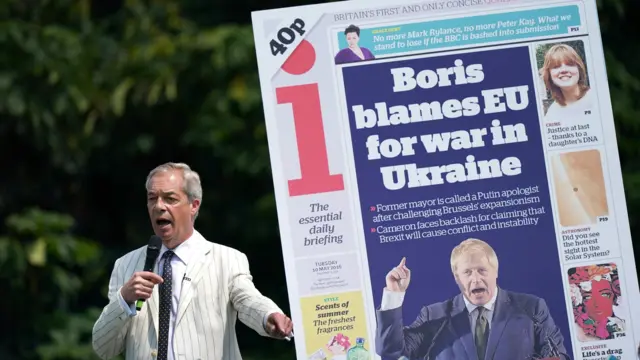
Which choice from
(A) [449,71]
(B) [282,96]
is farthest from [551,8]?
(B) [282,96]

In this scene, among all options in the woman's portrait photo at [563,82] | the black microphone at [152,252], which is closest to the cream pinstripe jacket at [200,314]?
the black microphone at [152,252]

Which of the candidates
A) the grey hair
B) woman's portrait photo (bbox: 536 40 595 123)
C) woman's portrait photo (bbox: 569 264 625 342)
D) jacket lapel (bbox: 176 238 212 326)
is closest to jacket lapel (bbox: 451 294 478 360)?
woman's portrait photo (bbox: 569 264 625 342)

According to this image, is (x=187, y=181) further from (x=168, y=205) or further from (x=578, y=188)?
(x=578, y=188)

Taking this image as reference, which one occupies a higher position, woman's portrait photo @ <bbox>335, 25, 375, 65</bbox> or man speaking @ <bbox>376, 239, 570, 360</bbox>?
woman's portrait photo @ <bbox>335, 25, 375, 65</bbox>

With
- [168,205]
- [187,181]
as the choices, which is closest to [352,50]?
[187,181]

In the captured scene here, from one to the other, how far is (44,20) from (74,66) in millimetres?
1211

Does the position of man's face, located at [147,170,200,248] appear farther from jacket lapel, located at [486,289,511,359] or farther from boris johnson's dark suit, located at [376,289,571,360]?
jacket lapel, located at [486,289,511,359]

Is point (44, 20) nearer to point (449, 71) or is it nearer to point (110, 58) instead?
point (110, 58)

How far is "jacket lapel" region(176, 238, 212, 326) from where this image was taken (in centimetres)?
519

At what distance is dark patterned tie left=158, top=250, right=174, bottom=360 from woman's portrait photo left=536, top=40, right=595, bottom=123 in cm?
154

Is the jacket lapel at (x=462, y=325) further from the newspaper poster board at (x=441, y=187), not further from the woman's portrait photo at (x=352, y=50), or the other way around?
the woman's portrait photo at (x=352, y=50)

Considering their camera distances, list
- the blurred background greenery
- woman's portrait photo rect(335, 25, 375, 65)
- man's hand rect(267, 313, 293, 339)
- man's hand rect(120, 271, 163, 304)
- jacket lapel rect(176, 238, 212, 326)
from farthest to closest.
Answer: the blurred background greenery, woman's portrait photo rect(335, 25, 375, 65), jacket lapel rect(176, 238, 212, 326), man's hand rect(267, 313, 293, 339), man's hand rect(120, 271, 163, 304)

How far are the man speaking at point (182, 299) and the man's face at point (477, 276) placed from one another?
0.70 metres

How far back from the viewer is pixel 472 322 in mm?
5309
